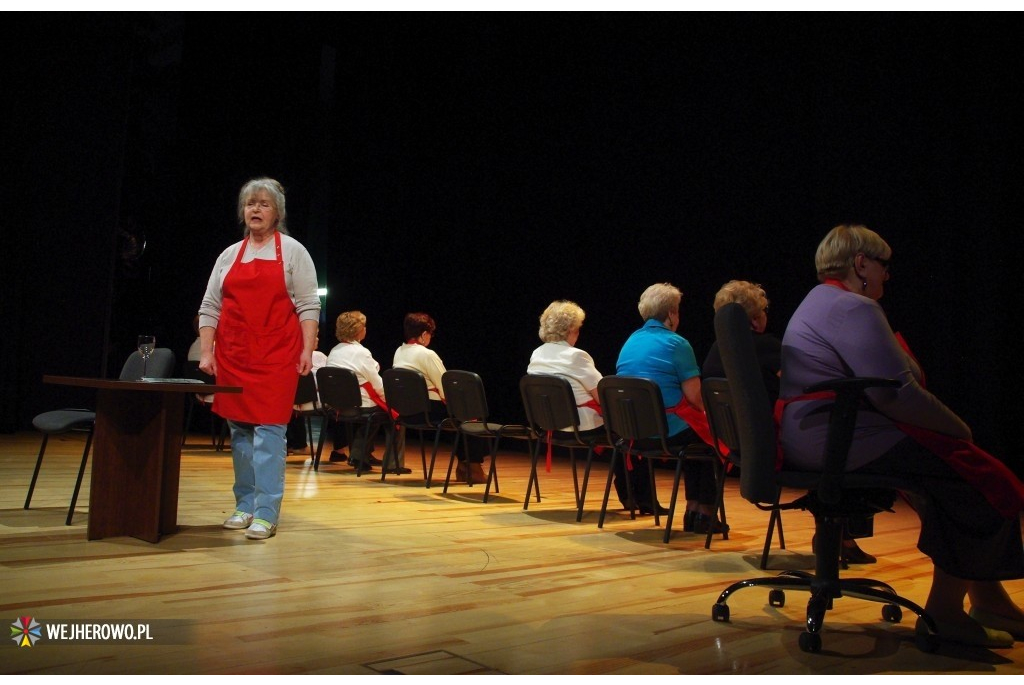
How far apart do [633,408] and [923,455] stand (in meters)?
1.95

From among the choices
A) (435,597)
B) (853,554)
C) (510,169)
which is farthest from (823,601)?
(510,169)

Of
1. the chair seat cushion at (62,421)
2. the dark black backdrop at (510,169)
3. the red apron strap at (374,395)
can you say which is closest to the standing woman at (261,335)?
the chair seat cushion at (62,421)

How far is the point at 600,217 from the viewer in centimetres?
857

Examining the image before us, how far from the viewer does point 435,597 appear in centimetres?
289

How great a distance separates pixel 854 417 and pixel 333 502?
3404mm

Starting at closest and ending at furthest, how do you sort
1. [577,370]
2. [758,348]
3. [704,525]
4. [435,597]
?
1. [435,597]
2. [758,348]
3. [704,525]
4. [577,370]

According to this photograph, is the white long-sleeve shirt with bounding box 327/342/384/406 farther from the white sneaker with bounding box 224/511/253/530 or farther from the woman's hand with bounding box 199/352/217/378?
the woman's hand with bounding box 199/352/217/378

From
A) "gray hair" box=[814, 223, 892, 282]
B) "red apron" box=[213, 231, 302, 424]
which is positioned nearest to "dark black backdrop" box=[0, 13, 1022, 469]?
"gray hair" box=[814, 223, 892, 282]

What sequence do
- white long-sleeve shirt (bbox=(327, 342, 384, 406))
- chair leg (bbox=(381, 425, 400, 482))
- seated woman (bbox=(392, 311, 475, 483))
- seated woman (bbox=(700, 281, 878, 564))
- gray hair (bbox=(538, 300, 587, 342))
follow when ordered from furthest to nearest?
white long-sleeve shirt (bbox=(327, 342, 384, 406))
chair leg (bbox=(381, 425, 400, 482))
seated woman (bbox=(392, 311, 475, 483))
gray hair (bbox=(538, 300, 587, 342))
seated woman (bbox=(700, 281, 878, 564))

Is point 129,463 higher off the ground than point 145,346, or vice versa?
point 145,346

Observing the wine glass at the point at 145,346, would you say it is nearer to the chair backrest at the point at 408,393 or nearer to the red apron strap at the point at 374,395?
the chair backrest at the point at 408,393

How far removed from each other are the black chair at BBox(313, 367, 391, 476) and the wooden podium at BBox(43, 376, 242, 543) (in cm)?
266

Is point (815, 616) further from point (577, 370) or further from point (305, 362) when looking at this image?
point (577, 370)

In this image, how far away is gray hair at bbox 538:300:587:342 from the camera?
5.16 meters
